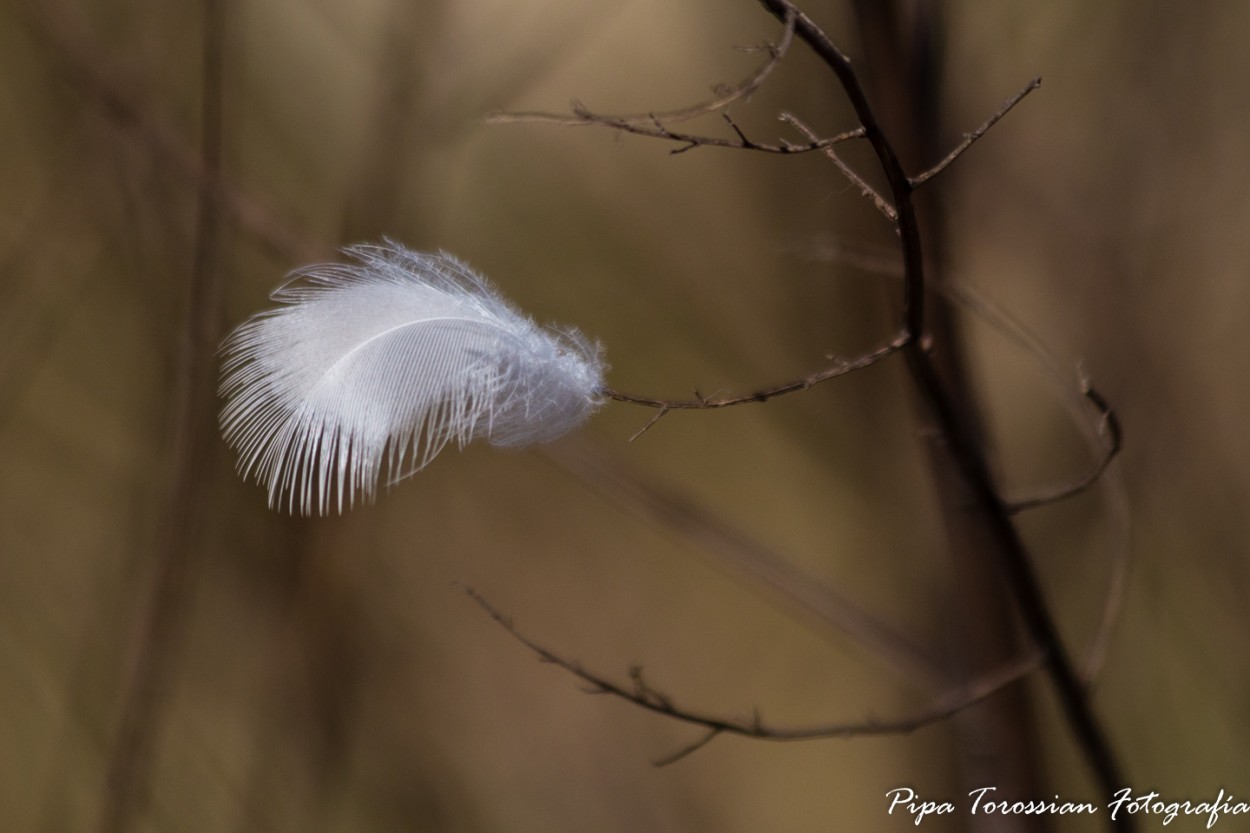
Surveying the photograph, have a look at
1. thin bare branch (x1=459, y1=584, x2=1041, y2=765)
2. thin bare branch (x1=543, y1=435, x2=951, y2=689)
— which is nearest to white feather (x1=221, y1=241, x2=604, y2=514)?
thin bare branch (x1=459, y1=584, x2=1041, y2=765)

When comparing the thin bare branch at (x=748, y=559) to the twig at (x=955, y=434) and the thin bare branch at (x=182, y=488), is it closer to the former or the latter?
the twig at (x=955, y=434)

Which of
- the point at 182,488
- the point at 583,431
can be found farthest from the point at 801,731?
the point at 182,488

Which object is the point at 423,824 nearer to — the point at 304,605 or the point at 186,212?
the point at 304,605

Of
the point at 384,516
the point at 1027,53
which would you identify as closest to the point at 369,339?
the point at 384,516

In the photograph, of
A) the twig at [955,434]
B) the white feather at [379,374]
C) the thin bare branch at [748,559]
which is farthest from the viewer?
the thin bare branch at [748,559]

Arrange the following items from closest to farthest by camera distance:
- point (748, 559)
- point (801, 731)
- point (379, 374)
Answer: point (379, 374)
point (801, 731)
point (748, 559)

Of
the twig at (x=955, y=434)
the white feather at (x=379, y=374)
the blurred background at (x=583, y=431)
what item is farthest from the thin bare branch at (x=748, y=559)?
the white feather at (x=379, y=374)

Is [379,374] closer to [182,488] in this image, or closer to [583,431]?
[583,431]
